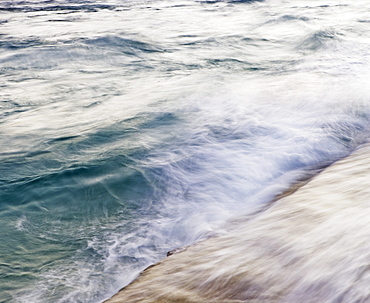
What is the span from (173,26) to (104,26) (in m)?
1.70

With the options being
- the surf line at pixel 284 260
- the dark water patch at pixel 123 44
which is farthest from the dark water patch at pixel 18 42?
the surf line at pixel 284 260

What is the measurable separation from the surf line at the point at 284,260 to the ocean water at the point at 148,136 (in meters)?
0.32

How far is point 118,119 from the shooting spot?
18.5ft

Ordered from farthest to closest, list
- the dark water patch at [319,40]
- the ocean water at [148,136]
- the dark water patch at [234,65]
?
the dark water patch at [319,40] < the dark water patch at [234,65] < the ocean water at [148,136]

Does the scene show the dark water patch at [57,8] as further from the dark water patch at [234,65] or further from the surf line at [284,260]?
the surf line at [284,260]

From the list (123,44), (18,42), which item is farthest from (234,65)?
(18,42)

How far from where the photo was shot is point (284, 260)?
2635mm

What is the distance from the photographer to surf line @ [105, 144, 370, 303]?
7.65 ft

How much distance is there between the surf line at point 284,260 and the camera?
2332 mm

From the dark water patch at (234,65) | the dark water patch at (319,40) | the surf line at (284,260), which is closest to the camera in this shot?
the surf line at (284,260)

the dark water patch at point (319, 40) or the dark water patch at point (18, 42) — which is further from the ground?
the dark water patch at point (18, 42)

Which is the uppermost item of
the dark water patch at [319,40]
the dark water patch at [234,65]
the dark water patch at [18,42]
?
the dark water patch at [18,42]

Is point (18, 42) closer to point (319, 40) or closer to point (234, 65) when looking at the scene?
point (234, 65)

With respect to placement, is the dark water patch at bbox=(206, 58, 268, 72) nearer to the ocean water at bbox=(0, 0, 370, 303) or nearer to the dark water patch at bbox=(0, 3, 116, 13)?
the ocean water at bbox=(0, 0, 370, 303)
